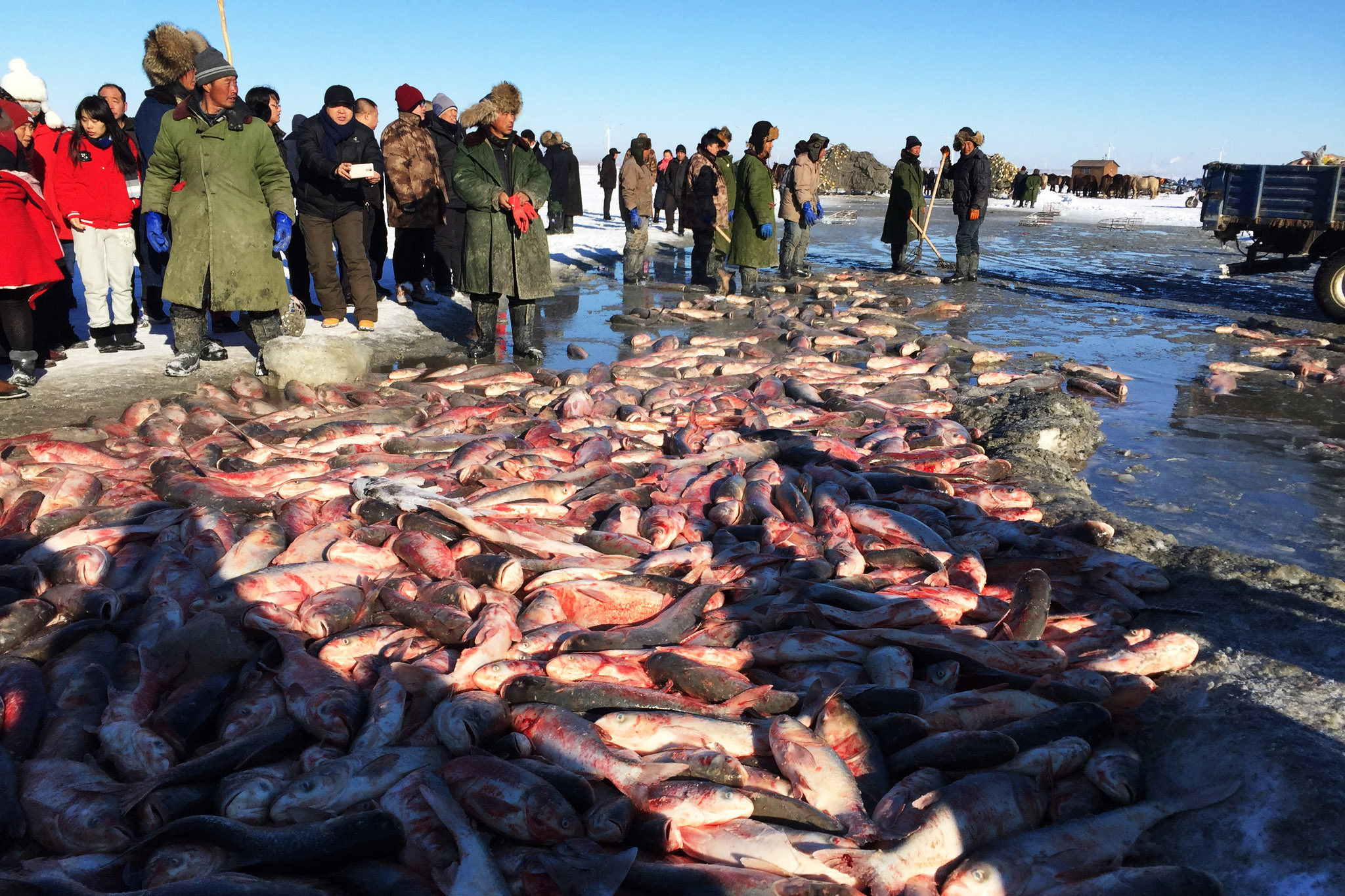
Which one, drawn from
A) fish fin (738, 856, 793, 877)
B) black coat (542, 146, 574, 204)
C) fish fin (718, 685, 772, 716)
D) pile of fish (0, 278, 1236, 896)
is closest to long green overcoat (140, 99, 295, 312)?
pile of fish (0, 278, 1236, 896)

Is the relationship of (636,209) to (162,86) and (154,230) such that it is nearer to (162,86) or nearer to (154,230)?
(162,86)

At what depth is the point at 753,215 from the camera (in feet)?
42.0

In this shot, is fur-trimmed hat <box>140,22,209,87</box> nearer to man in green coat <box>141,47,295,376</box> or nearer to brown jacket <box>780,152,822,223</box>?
man in green coat <box>141,47,295,376</box>

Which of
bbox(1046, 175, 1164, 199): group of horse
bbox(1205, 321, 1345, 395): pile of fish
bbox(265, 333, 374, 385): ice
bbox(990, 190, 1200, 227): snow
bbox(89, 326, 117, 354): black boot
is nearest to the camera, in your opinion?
bbox(265, 333, 374, 385): ice

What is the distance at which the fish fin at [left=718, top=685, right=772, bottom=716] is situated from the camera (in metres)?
3.14

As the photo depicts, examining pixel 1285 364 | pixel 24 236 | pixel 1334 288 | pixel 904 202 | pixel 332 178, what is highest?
pixel 904 202

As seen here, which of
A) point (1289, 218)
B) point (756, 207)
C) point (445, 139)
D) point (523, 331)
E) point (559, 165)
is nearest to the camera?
point (523, 331)

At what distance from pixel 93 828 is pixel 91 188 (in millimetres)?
7007

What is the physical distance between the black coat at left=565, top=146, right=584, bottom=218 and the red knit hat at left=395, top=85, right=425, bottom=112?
9.78 meters

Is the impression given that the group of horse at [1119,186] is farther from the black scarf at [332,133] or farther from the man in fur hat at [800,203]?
the black scarf at [332,133]

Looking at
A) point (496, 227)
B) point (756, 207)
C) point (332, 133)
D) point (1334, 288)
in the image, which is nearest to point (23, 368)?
point (332, 133)

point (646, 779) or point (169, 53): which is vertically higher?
point (169, 53)

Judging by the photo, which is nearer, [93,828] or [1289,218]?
[93,828]

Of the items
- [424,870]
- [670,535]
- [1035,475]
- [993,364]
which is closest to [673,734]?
[424,870]
